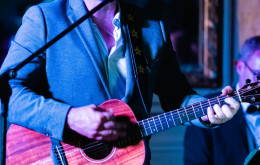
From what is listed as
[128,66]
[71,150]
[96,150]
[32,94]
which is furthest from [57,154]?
[128,66]

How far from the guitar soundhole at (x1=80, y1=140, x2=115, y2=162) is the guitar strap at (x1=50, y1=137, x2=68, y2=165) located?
0.27ft

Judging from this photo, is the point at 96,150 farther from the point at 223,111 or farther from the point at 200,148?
the point at 200,148

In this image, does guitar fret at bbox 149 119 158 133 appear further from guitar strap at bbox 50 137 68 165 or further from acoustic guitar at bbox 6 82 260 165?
guitar strap at bbox 50 137 68 165

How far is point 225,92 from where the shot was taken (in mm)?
1483

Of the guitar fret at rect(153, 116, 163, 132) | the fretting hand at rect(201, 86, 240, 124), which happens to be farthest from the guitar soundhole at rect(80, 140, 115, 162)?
the fretting hand at rect(201, 86, 240, 124)

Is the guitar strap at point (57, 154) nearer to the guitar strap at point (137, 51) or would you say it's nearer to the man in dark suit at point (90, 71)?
the man in dark suit at point (90, 71)

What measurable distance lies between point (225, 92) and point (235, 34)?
1.87 m

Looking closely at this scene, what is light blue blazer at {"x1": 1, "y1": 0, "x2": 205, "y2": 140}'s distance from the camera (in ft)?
4.28

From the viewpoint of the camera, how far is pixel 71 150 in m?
1.35

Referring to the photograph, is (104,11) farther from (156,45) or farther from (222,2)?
(222,2)

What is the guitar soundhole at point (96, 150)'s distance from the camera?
4.46 feet

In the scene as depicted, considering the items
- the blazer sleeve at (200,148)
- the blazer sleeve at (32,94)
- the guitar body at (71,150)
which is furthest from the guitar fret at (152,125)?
the blazer sleeve at (200,148)

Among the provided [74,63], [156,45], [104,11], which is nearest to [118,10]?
[104,11]

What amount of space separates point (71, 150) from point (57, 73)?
0.34m
